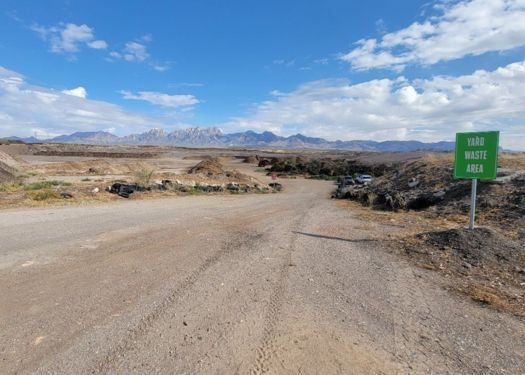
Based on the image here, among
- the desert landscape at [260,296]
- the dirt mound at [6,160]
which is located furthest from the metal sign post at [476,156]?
the dirt mound at [6,160]

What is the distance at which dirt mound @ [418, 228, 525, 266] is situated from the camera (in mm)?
7262

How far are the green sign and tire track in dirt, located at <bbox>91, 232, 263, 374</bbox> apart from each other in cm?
547

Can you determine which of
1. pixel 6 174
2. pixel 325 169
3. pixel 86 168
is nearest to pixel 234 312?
pixel 6 174

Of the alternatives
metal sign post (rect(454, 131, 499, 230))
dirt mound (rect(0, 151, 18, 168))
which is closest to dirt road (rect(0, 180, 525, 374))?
metal sign post (rect(454, 131, 499, 230))

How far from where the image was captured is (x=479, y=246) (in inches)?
303

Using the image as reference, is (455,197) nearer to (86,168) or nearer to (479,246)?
(479,246)

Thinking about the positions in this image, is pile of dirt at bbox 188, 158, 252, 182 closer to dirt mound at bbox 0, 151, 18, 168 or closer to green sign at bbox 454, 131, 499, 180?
dirt mound at bbox 0, 151, 18, 168

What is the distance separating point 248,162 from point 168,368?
83631 millimetres

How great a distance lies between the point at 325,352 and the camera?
3.96 meters

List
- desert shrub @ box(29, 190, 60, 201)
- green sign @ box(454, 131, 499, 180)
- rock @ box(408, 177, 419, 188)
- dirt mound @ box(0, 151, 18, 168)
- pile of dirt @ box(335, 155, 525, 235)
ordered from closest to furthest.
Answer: green sign @ box(454, 131, 499, 180) → pile of dirt @ box(335, 155, 525, 235) → desert shrub @ box(29, 190, 60, 201) → rock @ box(408, 177, 419, 188) → dirt mound @ box(0, 151, 18, 168)

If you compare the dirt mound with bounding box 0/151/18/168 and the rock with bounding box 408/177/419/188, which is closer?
the rock with bounding box 408/177/419/188

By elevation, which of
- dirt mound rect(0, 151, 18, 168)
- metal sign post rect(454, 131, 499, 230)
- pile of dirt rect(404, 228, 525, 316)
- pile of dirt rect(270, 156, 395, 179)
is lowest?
pile of dirt rect(270, 156, 395, 179)

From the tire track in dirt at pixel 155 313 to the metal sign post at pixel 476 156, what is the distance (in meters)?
5.42

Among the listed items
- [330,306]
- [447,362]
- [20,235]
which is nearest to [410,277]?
[330,306]
